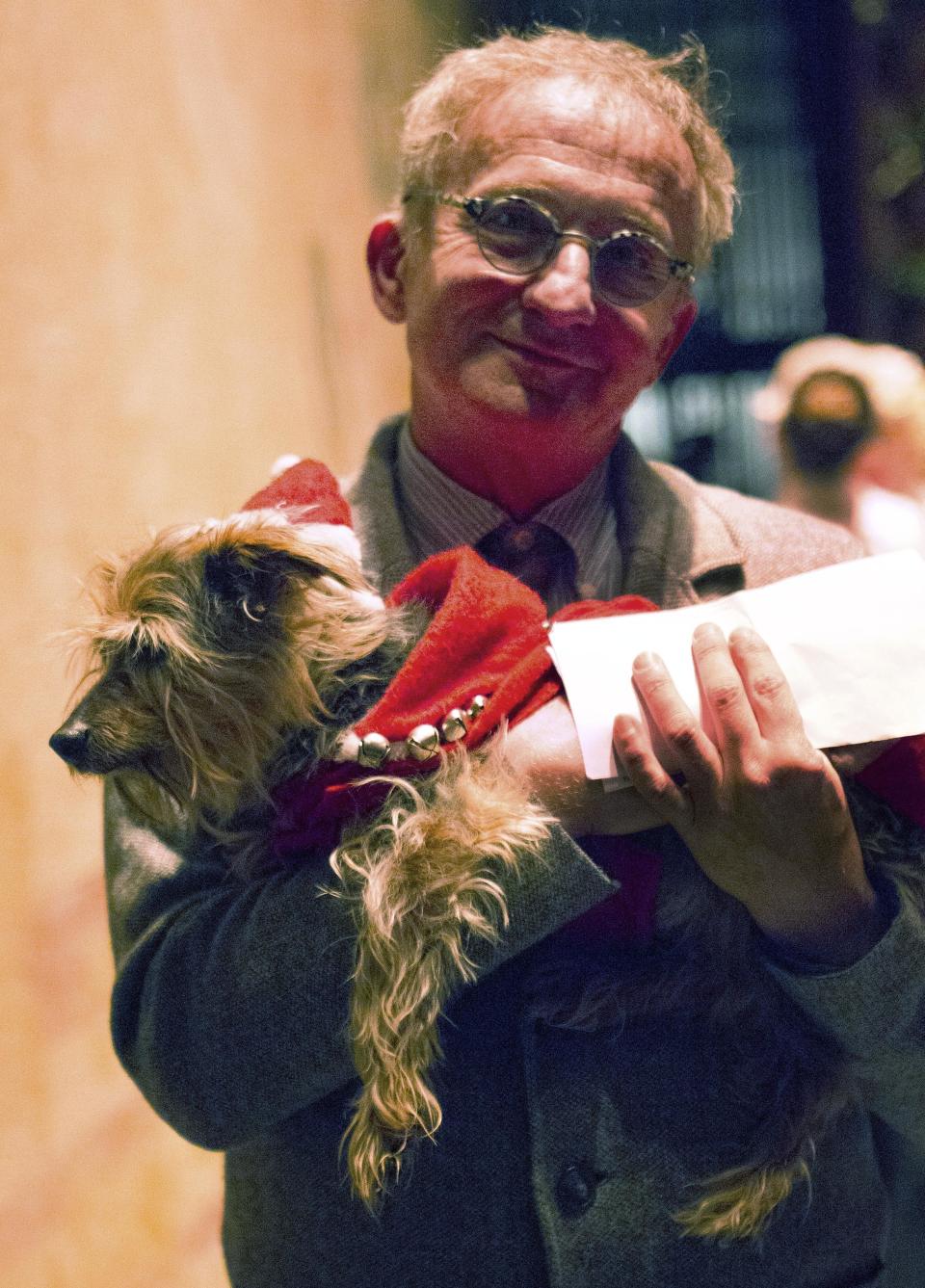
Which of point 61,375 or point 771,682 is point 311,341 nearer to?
point 61,375

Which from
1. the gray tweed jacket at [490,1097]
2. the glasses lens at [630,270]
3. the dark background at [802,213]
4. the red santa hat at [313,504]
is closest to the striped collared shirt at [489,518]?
the red santa hat at [313,504]

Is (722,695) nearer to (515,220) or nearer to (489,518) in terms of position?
(489,518)

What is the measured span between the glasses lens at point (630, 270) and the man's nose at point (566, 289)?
0.09 ft

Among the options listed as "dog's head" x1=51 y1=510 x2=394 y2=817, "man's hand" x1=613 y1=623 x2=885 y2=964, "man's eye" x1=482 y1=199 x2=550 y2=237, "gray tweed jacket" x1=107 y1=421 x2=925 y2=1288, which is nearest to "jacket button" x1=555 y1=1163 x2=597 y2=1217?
"gray tweed jacket" x1=107 y1=421 x2=925 y2=1288

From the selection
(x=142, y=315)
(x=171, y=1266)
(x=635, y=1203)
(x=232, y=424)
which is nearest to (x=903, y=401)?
(x=232, y=424)

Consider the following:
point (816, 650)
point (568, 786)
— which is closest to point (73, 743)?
point (568, 786)

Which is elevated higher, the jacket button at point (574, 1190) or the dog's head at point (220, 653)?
the dog's head at point (220, 653)

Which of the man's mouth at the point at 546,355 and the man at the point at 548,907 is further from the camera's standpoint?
the man's mouth at the point at 546,355

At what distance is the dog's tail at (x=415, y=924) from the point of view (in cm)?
131

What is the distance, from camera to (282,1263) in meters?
1.47

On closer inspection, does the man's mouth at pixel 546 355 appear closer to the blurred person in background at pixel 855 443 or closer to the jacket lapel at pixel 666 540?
the jacket lapel at pixel 666 540

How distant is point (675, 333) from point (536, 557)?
0.44 m

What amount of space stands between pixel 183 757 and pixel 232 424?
1.48 meters

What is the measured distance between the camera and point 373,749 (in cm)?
133
